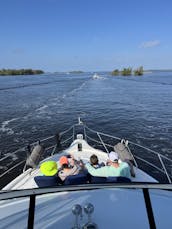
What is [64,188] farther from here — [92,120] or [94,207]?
[92,120]

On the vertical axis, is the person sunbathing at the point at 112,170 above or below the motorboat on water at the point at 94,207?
below

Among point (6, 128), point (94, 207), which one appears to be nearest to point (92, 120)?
point (6, 128)

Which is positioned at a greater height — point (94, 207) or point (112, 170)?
point (94, 207)

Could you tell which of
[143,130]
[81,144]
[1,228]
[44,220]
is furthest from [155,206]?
[143,130]

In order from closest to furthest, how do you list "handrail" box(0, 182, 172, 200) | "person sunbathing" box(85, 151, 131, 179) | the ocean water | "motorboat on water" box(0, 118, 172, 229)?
"handrail" box(0, 182, 172, 200), "motorboat on water" box(0, 118, 172, 229), "person sunbathing" box(85, 151, 131, 179), the ocean water

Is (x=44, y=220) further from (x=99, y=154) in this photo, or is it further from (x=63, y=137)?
(x=63, y=137)

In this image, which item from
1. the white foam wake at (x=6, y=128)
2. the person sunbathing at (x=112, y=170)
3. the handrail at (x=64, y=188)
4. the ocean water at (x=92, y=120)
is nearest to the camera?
the handrail at (x=64, y=188)

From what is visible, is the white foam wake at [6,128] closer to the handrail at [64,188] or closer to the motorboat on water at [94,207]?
the motorboat on water at [94,207]

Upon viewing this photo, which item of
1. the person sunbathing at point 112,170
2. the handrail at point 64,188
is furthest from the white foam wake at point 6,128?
the handrail at point 64,188

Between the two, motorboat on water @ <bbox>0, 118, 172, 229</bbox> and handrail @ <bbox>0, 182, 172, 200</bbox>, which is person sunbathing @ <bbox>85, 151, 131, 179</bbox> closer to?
motorboat on water @ <bbox>0, 118, 172, 229</bbox>

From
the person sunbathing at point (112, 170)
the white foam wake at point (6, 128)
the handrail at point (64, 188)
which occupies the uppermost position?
the handrail at point (64, 188)

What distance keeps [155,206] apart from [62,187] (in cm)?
170

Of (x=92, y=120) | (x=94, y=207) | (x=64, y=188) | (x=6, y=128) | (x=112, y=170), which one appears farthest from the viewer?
(x=92, y=120)

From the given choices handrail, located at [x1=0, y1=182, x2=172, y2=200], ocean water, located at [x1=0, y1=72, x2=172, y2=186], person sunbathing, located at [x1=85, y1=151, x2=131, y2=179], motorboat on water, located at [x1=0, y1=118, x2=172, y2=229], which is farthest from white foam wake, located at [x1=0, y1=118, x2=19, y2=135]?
handrail, located at [x1=0, y1=182, x2=172, y2=200]
